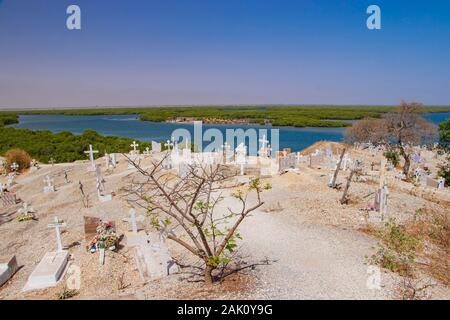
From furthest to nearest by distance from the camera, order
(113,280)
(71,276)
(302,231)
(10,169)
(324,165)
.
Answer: (10,169)
(324,165)
(302,231)
(71,276)
(113,280)

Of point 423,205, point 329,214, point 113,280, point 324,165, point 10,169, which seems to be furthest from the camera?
point 10,169

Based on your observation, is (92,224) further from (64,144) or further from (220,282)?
(64,144)

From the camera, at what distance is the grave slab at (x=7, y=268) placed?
7.52 m

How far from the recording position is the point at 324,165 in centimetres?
2102

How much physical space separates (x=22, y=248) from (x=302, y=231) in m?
8.31

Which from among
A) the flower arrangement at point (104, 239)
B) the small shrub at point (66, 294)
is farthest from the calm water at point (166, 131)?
the small shrub at point (66, 294)

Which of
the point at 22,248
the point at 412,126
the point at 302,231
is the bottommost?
the point at 22,248

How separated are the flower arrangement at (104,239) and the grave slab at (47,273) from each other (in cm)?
70

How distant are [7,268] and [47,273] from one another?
1438 mm

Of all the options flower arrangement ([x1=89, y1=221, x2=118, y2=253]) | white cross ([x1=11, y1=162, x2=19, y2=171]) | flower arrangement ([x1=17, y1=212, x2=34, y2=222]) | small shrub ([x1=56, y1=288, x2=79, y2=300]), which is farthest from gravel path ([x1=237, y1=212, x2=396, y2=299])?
white cross ([x1=11, y1=162, x2=19, y2=171])

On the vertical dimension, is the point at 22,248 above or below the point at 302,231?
below

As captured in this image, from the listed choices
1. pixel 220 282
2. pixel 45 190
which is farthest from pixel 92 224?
pixel 45 190

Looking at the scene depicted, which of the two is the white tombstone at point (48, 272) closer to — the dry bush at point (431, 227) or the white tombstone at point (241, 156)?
the dry bush at point (431, 227)

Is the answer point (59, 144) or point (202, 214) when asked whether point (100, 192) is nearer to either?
point (202, 214)
